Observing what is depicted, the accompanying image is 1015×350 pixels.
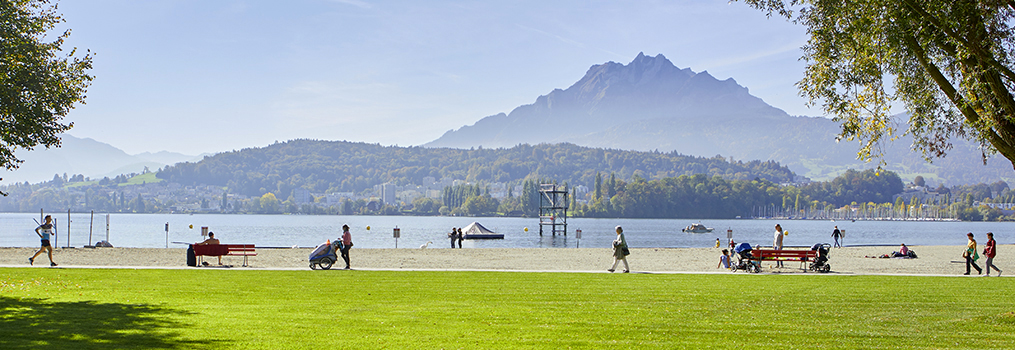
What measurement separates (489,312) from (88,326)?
591 cm

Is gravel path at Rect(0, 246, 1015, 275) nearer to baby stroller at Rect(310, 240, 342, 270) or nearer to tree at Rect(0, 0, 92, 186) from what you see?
baby stroller at Rect(310, 240, 342, 270)

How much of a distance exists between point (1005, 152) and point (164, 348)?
1222 centimetres

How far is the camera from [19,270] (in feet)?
63.5

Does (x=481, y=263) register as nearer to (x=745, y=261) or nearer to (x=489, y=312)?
(x=745, y=261)

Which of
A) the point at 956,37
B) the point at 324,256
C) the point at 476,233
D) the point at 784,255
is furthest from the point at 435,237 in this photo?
the point at 956,37

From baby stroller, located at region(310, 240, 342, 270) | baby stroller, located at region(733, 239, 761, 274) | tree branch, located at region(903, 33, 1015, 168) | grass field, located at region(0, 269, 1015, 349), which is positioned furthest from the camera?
baby stroller, located at region(733, 239, 761, 274)

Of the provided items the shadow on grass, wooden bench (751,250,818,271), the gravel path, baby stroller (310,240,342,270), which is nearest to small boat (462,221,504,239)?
the gravel path

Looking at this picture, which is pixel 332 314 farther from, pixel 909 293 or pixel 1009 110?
pixel 909 293

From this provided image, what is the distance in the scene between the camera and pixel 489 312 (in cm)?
1197

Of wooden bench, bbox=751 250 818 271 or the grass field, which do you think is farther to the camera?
wooden bench, bbox=751 250 818 271

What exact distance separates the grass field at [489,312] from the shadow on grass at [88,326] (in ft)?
0.09

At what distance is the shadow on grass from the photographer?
8.71m

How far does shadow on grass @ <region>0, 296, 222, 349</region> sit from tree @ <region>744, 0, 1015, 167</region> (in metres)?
10.7

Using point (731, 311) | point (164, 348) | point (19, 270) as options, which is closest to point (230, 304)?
point (164, 348)
